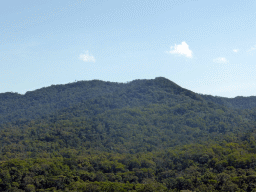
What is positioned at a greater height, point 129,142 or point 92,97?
point 92,97

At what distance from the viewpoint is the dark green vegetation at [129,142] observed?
43.8 meters

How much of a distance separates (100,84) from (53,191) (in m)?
116

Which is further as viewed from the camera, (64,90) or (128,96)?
(64,90)

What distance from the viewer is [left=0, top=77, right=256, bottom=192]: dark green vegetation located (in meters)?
43.8

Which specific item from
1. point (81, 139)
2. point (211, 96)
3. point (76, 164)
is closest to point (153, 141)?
point (81, 139)

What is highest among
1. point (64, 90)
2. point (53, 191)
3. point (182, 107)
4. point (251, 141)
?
point (64, 90)

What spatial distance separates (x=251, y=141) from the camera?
60094 mm

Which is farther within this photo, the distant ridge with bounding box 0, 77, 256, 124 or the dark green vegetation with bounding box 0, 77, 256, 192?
the distant ridge with bounding box 0, 77, 256, 124

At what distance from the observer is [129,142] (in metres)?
76.4

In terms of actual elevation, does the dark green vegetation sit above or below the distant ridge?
below

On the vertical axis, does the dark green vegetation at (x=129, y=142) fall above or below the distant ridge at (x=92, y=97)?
below

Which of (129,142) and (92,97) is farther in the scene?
(92,97)

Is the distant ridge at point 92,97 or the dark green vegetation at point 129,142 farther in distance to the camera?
the distant ridge at point 92,97

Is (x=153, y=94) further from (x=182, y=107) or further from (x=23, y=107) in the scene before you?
(x=23, y=107)
